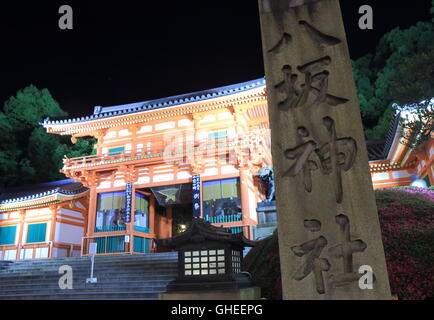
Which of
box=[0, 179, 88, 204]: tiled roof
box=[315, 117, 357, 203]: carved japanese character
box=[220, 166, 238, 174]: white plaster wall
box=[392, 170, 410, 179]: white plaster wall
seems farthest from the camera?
box=[0, 179, 88, 204]: tiled roof

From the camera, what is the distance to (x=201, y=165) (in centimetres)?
1620

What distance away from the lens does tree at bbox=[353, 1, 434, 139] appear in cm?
2539

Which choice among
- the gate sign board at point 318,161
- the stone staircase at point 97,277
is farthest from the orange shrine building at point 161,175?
the gate sign board at point 318,161

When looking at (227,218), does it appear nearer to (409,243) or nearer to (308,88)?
(409,243)

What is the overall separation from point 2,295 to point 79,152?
21.3m

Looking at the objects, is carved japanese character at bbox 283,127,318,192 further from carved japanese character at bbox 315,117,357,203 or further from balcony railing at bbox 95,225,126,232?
balcony railing at bbox 95,225,126,232

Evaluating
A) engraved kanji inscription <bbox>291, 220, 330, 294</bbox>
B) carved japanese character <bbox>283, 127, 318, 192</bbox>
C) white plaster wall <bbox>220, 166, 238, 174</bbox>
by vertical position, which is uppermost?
white plaster wall <bbox>220, 166, 238, 174</bbox>

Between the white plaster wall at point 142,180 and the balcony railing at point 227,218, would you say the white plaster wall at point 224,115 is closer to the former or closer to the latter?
the white plaster wall at point 142,180

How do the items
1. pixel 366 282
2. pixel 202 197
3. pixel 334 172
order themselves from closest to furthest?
pixel 366 282 < pixel 334 172 < pixel 202 197

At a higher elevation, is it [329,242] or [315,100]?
[315,100]

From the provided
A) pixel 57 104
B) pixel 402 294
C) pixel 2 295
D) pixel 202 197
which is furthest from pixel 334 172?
pixel 57 104

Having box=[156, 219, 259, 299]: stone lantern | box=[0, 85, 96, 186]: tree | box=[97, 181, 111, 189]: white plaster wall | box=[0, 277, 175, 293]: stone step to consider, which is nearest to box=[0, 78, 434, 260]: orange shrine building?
box=[97, 181, 111, 189]: white plaster wall

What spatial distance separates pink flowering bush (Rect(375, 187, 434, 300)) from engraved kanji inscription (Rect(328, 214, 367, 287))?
2890mm
